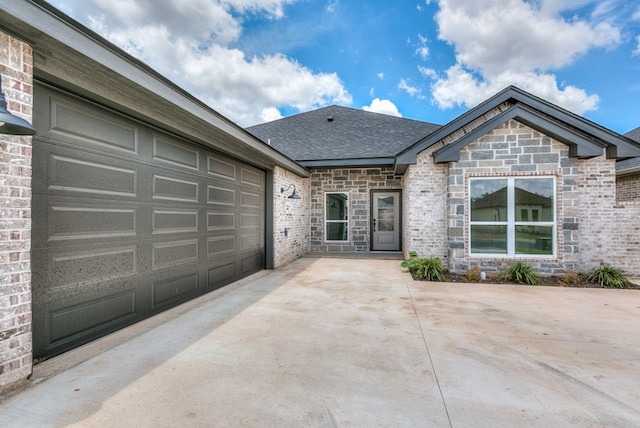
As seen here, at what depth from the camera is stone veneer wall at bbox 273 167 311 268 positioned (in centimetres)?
738

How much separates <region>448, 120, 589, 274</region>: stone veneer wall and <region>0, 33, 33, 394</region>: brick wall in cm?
706

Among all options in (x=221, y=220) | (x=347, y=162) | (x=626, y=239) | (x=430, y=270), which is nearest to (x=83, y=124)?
(x=221, y=220)

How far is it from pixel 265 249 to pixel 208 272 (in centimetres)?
230

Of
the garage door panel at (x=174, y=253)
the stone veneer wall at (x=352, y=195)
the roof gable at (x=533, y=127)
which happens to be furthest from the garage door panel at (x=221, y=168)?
the stone veneer wall at (x=352, y=195)

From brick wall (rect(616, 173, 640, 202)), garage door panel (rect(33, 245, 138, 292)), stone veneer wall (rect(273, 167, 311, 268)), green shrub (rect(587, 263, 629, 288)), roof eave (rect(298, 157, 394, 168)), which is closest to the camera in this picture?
garage door panel (rect(33, 245, 138, 292))

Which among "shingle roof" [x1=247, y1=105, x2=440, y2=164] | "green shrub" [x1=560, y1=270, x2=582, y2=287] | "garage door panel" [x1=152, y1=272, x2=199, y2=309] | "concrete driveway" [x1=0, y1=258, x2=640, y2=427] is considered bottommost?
"concrete driveway" [x1=0, y1=258, x2=640, y2=427]

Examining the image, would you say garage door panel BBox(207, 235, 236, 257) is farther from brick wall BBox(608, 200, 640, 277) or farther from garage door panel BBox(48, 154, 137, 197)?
brick wall BBox(608, 200, 640, 277)

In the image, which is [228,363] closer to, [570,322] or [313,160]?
[570,322]

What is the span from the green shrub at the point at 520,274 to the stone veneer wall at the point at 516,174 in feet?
0.80

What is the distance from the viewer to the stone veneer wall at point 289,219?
738cm

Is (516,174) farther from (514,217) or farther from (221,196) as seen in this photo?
(221,196)

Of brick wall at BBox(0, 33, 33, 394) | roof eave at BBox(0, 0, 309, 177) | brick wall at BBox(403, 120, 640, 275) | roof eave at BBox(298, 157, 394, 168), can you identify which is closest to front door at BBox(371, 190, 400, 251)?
roof eave at BBox(298, 157, 394, 168)

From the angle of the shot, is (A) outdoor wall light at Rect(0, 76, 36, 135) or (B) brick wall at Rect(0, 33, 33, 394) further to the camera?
(B) brick wall at Rect(0, 33, 33, 394)

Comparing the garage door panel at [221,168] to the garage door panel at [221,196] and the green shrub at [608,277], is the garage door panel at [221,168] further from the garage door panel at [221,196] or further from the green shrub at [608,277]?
the green shrub at [608,277]
